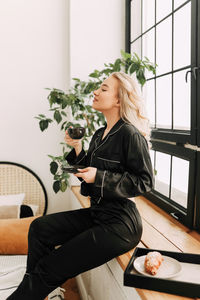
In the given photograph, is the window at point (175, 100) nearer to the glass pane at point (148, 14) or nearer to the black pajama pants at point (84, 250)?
the glass pane at point (148, 14)

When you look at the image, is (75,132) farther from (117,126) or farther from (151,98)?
(151,98)

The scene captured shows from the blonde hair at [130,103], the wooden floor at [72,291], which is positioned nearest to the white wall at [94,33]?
the blonde hair at [130,103]

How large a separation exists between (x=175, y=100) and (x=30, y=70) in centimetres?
153

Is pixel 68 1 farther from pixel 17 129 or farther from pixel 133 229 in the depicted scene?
pixel 133 229

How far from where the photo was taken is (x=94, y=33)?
9.27 ft

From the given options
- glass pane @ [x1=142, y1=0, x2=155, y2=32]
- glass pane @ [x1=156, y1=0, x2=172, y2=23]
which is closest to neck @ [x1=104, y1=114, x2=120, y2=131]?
glass pane @ [x1=156, y1=0, x2=172, y2=23]

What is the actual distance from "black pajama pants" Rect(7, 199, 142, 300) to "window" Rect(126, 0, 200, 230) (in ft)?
1.67

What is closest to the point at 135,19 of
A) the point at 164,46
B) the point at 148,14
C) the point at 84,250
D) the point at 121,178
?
the point at 148,14

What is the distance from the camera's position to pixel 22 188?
9.56 ft

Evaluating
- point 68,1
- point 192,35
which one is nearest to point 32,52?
point 68,1

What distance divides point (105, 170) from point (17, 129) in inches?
68.2

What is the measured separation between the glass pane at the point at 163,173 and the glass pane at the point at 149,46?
Answer: 689 millimetres

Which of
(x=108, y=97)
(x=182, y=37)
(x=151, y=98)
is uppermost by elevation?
(x=182, y=37)

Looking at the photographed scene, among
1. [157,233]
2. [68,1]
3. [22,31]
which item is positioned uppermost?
[68,1]
